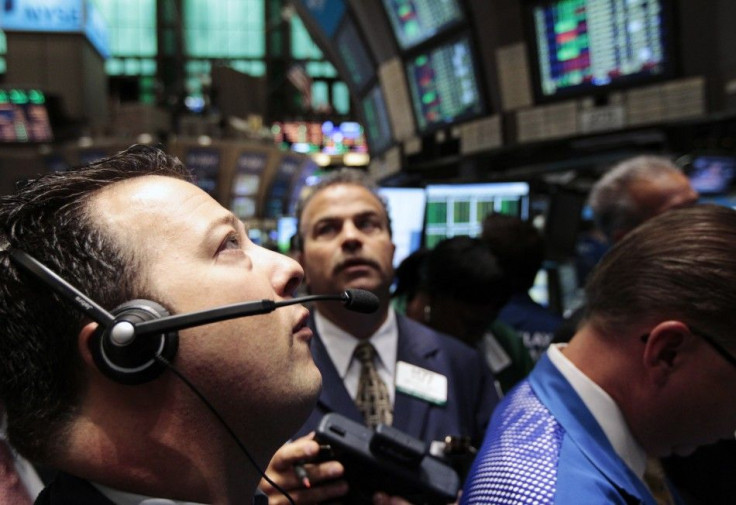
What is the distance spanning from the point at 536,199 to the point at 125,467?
274cm

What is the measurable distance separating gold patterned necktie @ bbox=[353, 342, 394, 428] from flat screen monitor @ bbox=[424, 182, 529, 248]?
0.93 metres

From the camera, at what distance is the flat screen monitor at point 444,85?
3.70 meters

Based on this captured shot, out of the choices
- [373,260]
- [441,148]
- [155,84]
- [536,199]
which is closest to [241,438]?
[373,260]

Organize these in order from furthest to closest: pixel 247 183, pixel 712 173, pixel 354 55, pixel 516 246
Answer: pixel 247 183 < pixel 354 55 < pixel 712 173 < pixel 516 246

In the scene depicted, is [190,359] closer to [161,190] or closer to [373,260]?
[161,190]

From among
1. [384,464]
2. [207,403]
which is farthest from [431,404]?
[207,403]

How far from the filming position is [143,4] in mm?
22734

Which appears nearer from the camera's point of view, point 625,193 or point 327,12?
point 625,193

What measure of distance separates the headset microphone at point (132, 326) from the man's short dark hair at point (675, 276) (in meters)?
0.70

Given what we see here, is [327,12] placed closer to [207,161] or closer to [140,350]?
[140,350]

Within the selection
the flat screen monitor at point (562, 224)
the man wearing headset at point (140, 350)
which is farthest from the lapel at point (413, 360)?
the flat screen monitor at point (562, 224)

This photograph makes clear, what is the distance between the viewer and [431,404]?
1.73 meters

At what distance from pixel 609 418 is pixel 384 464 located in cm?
40

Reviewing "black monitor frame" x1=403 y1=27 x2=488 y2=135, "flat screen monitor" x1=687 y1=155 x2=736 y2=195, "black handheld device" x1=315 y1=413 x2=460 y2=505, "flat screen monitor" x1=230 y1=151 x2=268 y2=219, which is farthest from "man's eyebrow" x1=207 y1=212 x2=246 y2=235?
"flat screen monitor" x1=230 y1=151 x2=268 y2=219
